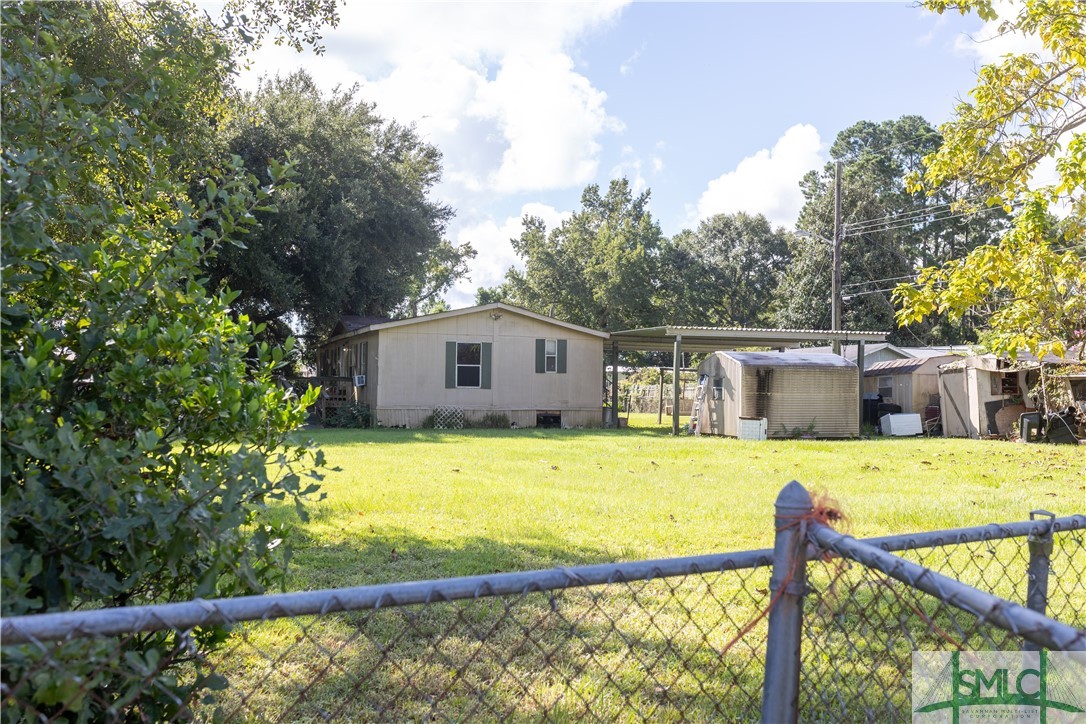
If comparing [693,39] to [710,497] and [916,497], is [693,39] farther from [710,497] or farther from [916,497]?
[916,497]

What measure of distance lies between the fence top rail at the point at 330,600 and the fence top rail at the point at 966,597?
7cm

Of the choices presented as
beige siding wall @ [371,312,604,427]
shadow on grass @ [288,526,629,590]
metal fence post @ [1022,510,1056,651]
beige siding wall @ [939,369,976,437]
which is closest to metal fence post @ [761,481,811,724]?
metal fence post @ [1022,510,1056,651]

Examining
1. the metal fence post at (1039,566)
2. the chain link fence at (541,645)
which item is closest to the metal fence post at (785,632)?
the chain link fence at (541,645)

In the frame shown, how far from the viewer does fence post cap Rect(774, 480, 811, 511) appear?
1.64m

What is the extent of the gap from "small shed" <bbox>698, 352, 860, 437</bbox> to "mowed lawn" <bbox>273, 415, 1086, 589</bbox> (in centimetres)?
393

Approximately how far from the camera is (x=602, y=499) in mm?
7805

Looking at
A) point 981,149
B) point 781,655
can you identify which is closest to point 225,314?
point 781,655

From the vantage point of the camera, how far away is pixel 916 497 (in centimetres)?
805

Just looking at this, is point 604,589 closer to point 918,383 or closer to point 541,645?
point 541,645

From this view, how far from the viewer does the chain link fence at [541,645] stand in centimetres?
134

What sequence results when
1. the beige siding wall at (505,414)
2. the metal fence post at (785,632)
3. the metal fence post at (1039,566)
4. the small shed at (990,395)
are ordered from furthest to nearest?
the beige siding wall at (505,414)
the small shed at (990,395)
the metal fence post at (1039,566)
the metal fence post at (785,632)

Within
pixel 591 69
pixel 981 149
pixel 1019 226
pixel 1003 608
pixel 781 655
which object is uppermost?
pixel 591 69

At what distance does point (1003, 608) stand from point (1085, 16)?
20.8ft

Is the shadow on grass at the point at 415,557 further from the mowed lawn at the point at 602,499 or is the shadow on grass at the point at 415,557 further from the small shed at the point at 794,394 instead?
the small shed at the point at 794,394
